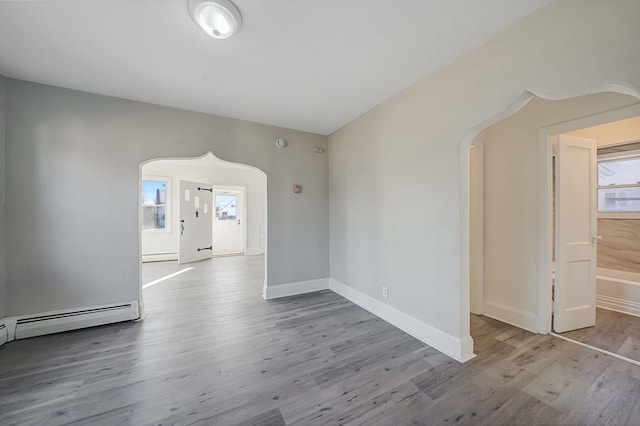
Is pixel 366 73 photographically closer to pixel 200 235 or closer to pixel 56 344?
pixel 56 344

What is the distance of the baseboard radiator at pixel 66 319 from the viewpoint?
2.14 meters

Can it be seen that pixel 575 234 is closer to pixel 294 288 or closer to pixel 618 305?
pixel 618 305

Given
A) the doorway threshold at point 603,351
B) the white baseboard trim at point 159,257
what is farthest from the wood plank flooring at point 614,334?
the white baseboard trim at point 159,257

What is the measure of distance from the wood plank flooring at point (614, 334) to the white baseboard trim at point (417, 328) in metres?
1.29

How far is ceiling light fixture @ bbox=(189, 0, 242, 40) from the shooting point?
4.31 feet

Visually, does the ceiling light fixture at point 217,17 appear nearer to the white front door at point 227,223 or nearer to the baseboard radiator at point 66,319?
the baseboard radiator at point 66,319

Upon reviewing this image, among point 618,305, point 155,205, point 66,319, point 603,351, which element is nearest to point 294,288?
point 66,319

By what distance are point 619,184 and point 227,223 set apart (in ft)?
28.4

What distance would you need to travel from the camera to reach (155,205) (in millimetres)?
5844

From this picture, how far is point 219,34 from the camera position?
1.52 metres

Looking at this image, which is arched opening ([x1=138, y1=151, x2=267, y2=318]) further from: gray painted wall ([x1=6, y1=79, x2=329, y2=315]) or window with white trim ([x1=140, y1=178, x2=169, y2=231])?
gray painted wall ([x1=6, y1=79, x2=329, y2=315])

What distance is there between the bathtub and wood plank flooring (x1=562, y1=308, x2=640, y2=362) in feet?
0.40

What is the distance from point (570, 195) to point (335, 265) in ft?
9.32

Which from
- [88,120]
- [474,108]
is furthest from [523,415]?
[88,120]
